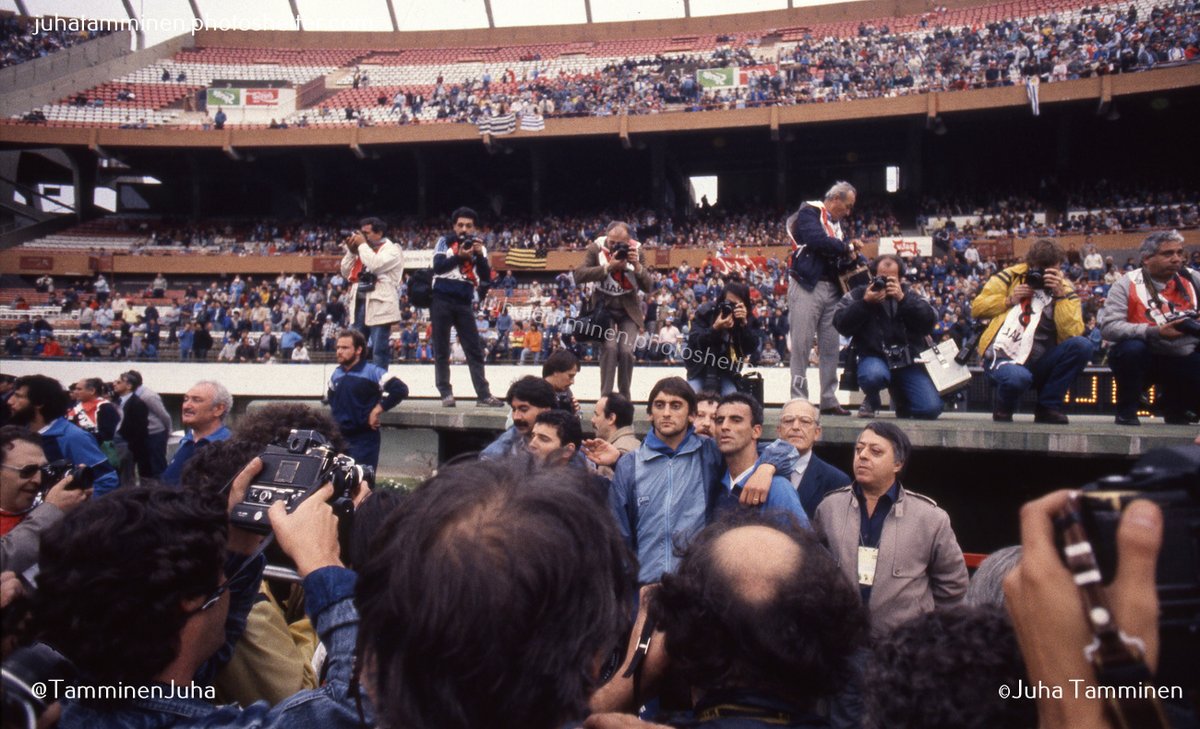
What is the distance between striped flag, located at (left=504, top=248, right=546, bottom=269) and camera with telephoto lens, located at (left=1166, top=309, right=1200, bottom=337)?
18748mm

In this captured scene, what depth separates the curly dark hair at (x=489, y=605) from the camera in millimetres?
1071

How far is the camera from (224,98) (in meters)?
30.5

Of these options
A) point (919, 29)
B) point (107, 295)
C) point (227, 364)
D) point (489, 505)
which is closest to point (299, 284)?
point (107, 295)

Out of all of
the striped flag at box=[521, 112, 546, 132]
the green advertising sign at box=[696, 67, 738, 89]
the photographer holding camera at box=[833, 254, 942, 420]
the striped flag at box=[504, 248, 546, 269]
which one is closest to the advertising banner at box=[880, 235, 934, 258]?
the green advertising sign at box=[696, 67, 738, 89]

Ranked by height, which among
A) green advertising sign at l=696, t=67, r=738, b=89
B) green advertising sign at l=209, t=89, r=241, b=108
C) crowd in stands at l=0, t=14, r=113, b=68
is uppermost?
crowd in stands at l=0, t=14, r=113, b=68

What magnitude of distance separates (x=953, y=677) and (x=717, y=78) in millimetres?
27973

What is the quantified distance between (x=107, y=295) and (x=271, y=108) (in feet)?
31.8

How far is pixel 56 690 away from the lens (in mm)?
1412

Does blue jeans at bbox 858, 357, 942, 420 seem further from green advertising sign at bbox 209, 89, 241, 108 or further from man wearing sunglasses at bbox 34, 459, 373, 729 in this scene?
green advertising sign at bbox 209, 89, 241, 108

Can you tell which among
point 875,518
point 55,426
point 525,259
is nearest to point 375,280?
point 55,426

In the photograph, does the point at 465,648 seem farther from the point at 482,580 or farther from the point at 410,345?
the point at 410,345

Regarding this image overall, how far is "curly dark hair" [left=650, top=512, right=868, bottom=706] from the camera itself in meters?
1.42

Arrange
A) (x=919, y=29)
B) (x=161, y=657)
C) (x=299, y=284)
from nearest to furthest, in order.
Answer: (x=161, y=657), (x=299, y=284), (x=919, y=29)

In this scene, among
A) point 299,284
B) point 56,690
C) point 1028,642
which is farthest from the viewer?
point 299,284
